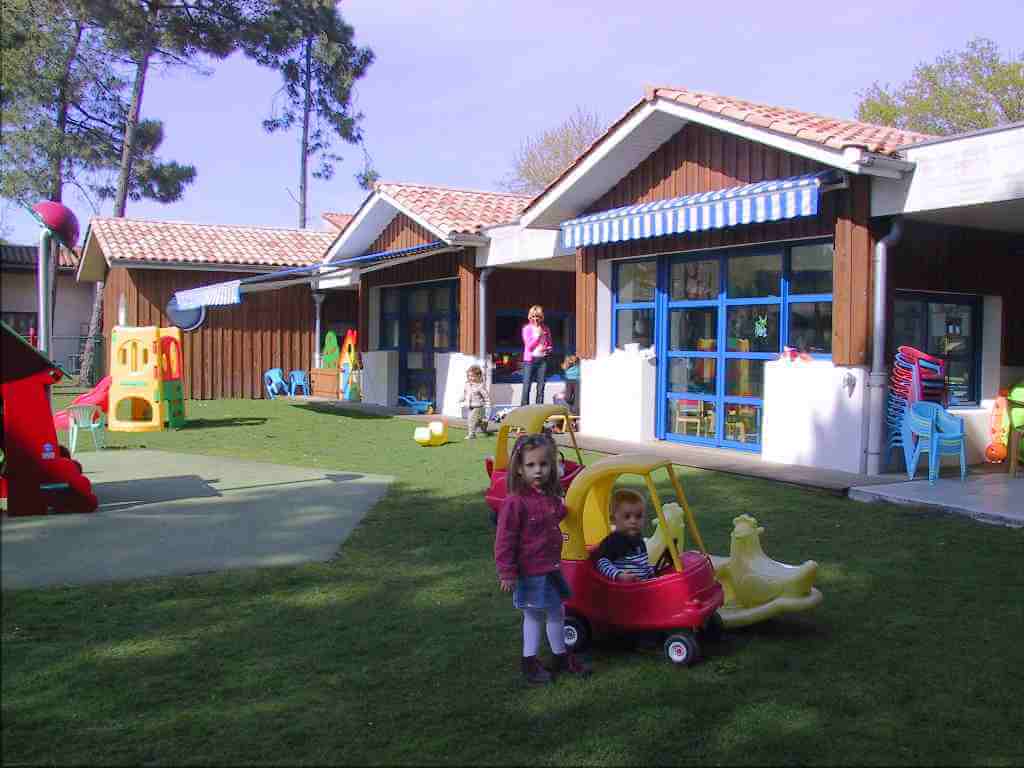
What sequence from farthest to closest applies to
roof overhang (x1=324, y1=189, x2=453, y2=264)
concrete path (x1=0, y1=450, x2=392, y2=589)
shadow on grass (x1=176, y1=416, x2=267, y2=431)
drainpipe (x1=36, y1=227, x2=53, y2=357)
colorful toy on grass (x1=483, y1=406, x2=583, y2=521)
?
roof overhang (x1=324, y1=189, x2=453, y2=264) → shadow on grass (x1=176, y1=416, x2=267, y2=431) → colorful toy on grass (x1=483, y1=406, x2=583, y2=521) → drainpipe (x1=36, y1=227, x2=53, y2=357) → concrete path (x1=0, y1=450, x2=392, y2=589)

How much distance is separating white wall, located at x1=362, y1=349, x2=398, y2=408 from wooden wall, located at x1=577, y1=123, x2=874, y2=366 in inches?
277

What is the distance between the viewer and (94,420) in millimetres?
11852

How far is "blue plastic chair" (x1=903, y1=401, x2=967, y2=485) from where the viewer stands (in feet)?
30.6

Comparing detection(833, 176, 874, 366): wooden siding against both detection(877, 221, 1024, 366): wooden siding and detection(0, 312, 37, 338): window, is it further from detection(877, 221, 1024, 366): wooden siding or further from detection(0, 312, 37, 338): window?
detection(0, 312, 37, 338): window

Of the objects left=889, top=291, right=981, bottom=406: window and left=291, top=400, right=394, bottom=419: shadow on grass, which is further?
left=291, top=400, right=394, bottom=419: shadow on grass

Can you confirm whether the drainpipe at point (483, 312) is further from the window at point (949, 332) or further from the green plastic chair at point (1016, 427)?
the green plastic chair at point (1016, 427)

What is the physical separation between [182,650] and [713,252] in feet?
29.0

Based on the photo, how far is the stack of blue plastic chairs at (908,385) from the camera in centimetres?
970

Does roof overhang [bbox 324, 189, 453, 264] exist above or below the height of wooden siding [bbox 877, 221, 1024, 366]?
above

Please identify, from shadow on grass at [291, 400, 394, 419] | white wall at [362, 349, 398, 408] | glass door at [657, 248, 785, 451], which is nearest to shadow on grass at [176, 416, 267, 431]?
shadow on grass at [291, 400, 394, 419]

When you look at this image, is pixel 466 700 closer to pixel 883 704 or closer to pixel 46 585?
pixel 883 704

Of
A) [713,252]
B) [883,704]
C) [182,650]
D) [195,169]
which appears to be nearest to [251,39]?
[195,169]

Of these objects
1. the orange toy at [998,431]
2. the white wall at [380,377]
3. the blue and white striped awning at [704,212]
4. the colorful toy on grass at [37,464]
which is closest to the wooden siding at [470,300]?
the blue and white striped awning at [704,212]

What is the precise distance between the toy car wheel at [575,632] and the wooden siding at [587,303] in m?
8.94
